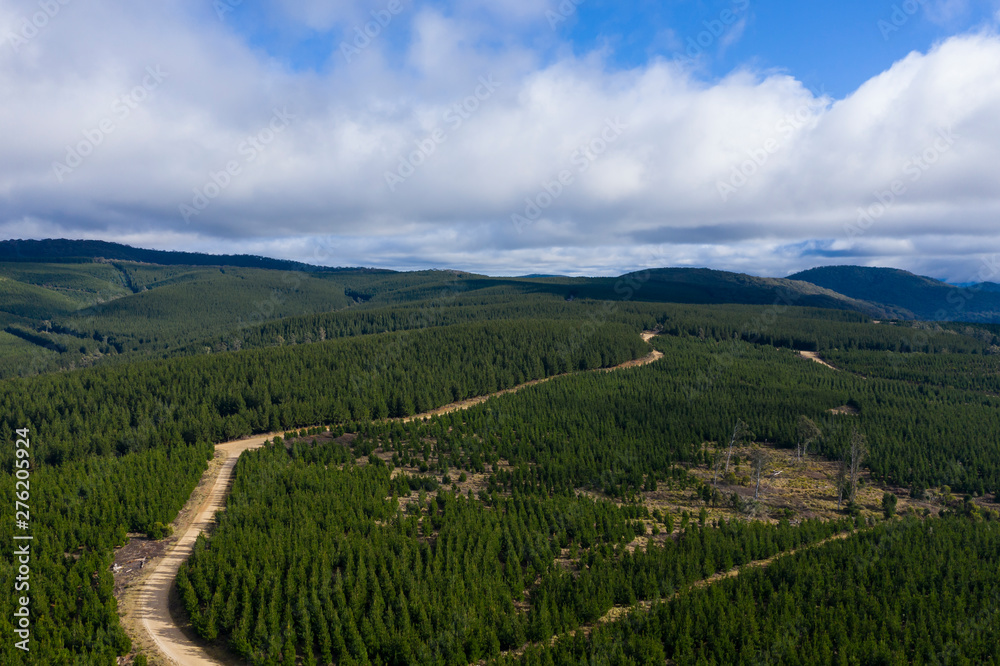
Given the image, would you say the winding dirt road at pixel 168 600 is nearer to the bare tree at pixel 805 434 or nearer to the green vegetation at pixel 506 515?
the green vegetation at pixel 506 515

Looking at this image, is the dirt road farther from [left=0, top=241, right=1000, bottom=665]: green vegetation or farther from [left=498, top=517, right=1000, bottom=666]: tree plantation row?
[left=498, top=517, right=1000, bottom=666]: tree plantation row

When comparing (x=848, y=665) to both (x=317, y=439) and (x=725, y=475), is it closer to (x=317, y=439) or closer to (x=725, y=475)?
(x=725, y=475)

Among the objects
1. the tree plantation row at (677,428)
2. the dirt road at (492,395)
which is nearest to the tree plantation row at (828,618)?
the tree plantation row at (677,428)

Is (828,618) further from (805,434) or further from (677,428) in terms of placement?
(805,434)

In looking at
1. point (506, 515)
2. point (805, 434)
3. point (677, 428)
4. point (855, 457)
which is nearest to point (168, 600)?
point (506, 515)

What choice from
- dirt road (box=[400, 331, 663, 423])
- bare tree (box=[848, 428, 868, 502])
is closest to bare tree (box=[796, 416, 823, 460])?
bare tree (box=[848, 428, 868, 502])

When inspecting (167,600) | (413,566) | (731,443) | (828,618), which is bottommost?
(167,600)
